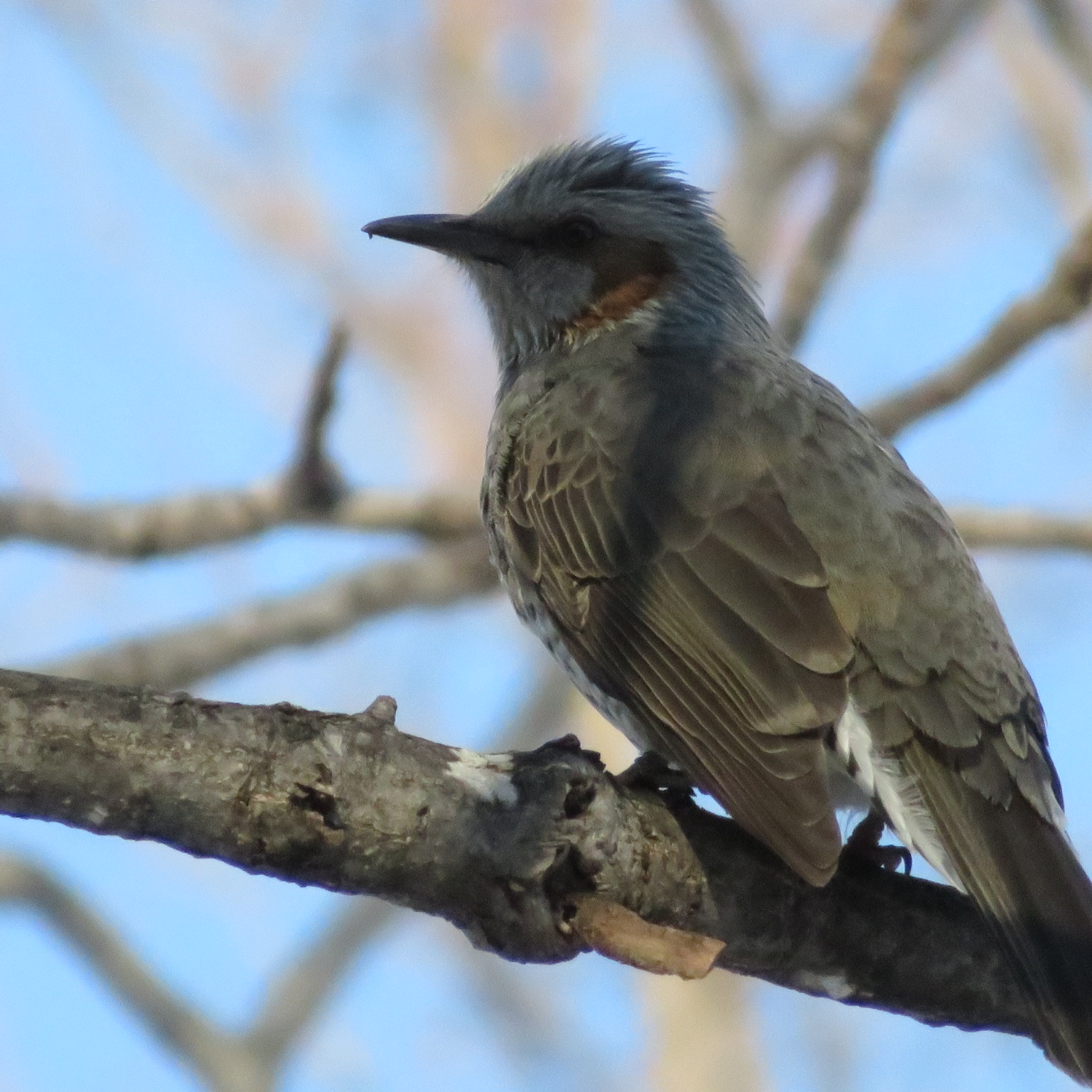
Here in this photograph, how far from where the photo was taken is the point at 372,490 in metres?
6.81

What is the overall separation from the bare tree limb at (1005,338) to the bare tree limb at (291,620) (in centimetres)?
184

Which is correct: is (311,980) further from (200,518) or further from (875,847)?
(875,847)

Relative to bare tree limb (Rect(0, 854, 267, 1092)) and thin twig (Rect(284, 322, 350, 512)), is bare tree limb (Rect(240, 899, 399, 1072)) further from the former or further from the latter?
thin twig (Rect(284, 322, 350, 512))

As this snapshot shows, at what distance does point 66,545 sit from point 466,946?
6.24 metres

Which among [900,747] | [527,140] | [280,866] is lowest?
[280,866]

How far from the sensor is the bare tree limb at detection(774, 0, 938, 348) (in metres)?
6.61

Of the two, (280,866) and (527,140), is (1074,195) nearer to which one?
(527,140)

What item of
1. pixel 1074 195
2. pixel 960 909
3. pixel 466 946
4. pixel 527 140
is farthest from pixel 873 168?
pixel 466 946

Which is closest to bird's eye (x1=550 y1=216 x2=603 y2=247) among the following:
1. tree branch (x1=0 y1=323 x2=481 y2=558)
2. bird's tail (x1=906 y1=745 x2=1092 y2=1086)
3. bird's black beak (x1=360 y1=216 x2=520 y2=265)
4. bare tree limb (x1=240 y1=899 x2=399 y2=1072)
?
bird's black beak (x1=360 y1=216 x2=520 y2=265)

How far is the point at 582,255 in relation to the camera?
17.8ft

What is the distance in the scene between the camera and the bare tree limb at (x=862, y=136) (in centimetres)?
661

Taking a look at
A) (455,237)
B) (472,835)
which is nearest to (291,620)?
(455,237)

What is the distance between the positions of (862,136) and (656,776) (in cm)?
359

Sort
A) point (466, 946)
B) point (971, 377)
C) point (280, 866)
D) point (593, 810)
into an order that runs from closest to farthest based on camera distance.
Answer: point (280, 866), point (593, 810), point (971, 377), point (466, 946)
